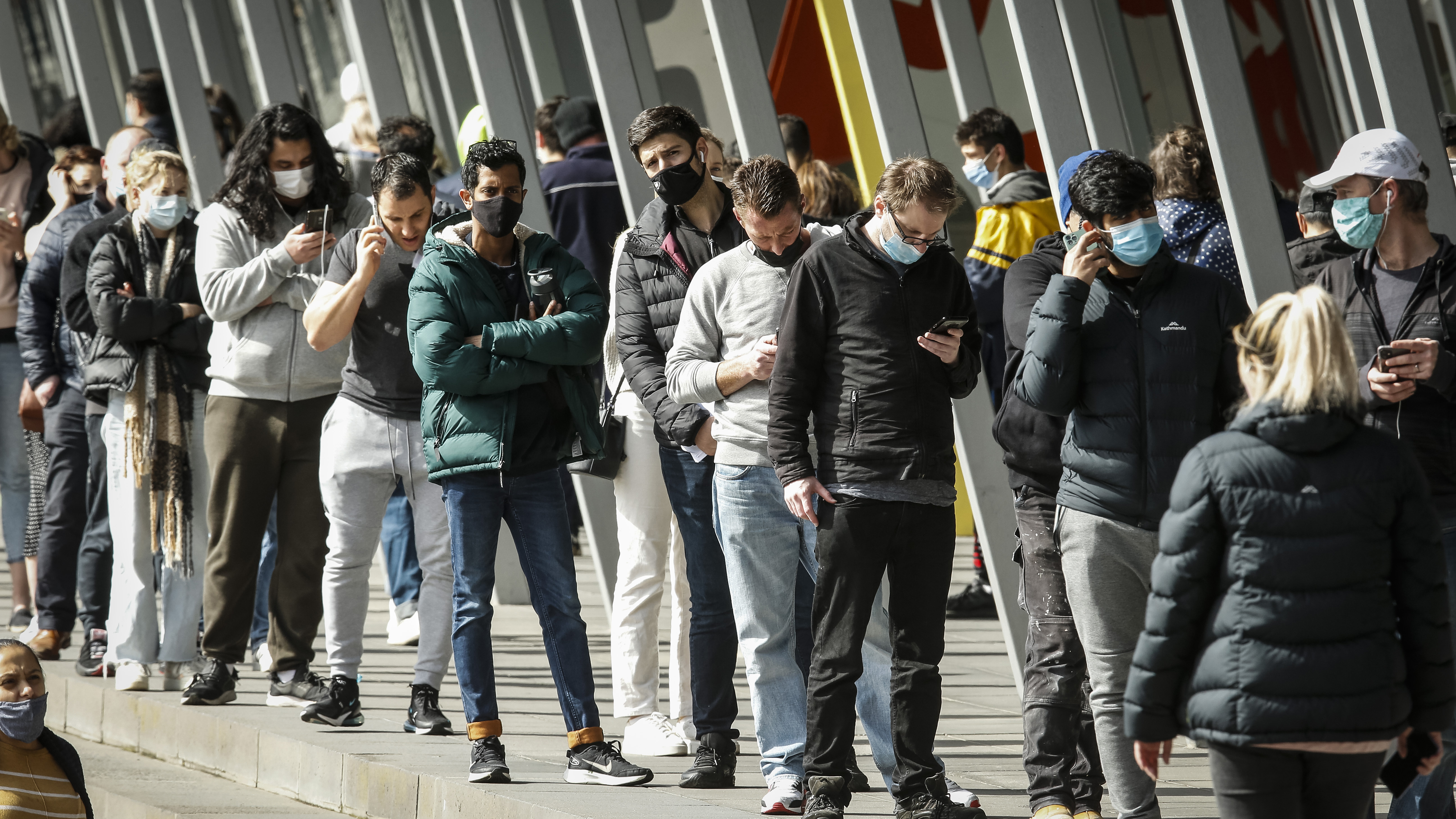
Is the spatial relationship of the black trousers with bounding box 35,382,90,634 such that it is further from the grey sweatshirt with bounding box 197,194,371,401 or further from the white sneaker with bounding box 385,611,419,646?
the grey sweatshirt with bounding box 197,194,371,401

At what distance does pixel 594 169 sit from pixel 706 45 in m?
6.55

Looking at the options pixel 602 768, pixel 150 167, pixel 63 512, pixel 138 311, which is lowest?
pixel 602 768

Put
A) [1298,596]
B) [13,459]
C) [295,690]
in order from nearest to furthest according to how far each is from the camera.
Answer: [1298,596], [295,690], [13,459]

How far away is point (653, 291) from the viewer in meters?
5.26

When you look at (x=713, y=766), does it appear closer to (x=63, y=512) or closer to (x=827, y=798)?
(x=827, y=798)

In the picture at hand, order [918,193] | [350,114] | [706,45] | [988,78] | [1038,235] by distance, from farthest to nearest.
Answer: [706,45]
[350,114]
[988,78]
[1038,235]
[918,193]

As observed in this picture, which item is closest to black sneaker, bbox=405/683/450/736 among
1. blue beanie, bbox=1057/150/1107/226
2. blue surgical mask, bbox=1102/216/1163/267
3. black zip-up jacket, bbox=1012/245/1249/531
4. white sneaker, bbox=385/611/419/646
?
white sneaker, bbox=385/611/419/646

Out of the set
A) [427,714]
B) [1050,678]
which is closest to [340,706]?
[427,714]

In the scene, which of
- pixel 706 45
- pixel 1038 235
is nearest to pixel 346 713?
pixel 1038 235

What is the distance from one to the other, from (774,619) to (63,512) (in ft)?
12.9

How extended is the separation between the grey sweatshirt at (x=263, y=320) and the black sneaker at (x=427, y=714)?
112 cm

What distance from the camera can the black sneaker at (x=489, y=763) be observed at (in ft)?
16.9

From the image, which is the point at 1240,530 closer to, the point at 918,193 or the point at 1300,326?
the point at 1300,326

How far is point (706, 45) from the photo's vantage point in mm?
14172
